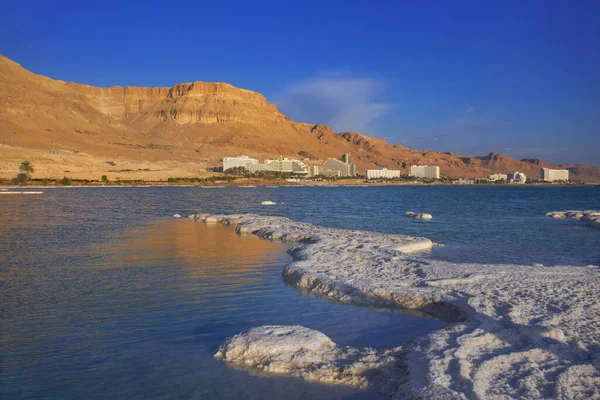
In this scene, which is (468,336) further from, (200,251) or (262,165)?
(262,165)

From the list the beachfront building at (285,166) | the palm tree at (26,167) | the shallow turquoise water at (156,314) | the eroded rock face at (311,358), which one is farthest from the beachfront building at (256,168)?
the eroded rock face at (311,358)

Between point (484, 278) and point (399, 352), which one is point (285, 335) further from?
point (484, 278)

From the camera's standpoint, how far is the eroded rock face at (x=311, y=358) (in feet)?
19.8

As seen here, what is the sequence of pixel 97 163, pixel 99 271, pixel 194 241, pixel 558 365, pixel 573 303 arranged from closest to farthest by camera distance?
pixel 558 365 → pixel 573 303 → pixel 99 271 → pixel 194 241 → pixel 97 163

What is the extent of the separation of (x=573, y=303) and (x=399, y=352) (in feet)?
13.2

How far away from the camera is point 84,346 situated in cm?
703

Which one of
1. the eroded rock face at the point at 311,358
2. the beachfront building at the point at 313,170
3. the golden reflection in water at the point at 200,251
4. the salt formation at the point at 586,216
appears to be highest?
the beachfront building at the point at 313,170

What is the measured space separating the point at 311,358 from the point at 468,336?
2359 millimetres

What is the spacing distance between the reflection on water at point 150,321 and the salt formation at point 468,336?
441 mm

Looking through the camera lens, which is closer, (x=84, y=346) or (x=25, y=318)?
(x=84, y=346)

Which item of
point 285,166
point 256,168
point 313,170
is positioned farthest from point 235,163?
point 313,170

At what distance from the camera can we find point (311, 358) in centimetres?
649

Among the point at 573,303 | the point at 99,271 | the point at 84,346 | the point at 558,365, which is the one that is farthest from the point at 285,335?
the point at 99,271

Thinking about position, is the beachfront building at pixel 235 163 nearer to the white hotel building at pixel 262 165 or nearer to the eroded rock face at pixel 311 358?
the white hotel building at pixel 262 165
